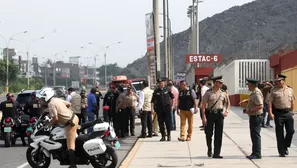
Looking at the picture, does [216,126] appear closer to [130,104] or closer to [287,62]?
[130,104]

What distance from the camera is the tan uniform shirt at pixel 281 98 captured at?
13609 millimetres

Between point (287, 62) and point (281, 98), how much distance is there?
73.2 feet

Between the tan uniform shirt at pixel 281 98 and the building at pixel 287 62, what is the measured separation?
1688 centimetres

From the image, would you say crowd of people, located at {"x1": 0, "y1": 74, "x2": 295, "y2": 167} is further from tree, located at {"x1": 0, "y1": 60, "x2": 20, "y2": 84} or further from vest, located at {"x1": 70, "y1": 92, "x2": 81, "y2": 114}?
tree, located at {"x1": 0, "y1": 60, "x2": 20, "y2": 84}

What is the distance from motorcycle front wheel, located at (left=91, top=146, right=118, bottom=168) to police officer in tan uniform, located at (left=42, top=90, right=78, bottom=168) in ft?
1.40

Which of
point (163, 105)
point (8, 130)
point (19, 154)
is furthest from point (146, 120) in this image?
point (19, 154)

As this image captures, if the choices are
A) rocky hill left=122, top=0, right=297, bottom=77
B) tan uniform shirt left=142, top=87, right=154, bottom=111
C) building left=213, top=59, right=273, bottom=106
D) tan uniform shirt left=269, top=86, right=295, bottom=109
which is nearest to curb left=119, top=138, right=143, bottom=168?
tan uniform shirt left=142, top=87, right=154, bottom=111

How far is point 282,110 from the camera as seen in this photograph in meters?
13.6

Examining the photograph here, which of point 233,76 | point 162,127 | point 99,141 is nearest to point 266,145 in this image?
point 162,127

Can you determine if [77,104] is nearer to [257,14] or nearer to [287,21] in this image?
[287,21]

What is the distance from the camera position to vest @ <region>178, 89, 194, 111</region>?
684 inches

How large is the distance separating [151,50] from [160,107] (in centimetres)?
888

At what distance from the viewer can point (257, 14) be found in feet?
650

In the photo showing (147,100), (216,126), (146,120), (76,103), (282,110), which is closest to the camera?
(216,126)
